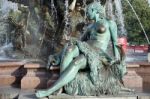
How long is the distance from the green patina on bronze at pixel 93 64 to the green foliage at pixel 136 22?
41311 millimetres

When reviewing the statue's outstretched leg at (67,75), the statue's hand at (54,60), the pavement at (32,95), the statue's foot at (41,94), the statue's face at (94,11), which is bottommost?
the pavement at (32,95)

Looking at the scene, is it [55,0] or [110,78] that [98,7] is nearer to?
[110,78]

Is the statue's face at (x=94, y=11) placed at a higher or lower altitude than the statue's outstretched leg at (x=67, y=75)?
higher

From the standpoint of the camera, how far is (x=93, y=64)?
7355 mm

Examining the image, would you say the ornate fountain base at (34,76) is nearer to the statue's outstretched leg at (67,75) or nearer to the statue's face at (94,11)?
the statue's outstretched leg at (67,75)

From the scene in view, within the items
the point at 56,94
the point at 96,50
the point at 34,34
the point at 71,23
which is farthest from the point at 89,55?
the point at 34,34

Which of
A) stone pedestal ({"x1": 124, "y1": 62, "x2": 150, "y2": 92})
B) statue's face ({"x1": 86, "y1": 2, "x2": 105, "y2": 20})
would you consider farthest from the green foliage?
statue's face ({"x1": 86, "y1": 2, "x2": 105, "y2": 20})

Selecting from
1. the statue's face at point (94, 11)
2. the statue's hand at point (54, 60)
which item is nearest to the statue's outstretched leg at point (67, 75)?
the statue's hand at point (54, 60)

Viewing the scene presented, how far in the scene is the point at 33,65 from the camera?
8023mm

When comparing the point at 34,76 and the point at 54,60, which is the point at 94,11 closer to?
the point at 54,60

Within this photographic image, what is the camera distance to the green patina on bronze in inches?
283

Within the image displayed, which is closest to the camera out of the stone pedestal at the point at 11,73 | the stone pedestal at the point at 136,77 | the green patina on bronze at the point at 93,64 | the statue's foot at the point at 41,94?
the statue's foot at the point at 41,94

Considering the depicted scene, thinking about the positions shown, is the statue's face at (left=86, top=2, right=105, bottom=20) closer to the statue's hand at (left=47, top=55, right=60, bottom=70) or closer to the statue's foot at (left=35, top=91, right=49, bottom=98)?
the statue's hand at (left=47, top=55, right=60, bottom=70)

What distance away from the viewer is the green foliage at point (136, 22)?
50281mm
